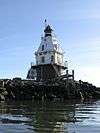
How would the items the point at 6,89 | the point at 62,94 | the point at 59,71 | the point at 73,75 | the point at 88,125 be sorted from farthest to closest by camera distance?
the point at 59,71, the point at 73,75, the point at 62,94, the point at 6,89, the point at 88,125

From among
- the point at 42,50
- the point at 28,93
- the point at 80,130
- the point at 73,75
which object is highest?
the point at 42,50

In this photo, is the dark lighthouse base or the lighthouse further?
the lighthouse

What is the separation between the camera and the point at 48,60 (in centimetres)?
9800

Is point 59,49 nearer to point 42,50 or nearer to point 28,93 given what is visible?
point 42,50

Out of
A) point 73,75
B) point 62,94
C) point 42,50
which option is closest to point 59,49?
point 42,50

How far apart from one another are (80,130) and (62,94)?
197 ft

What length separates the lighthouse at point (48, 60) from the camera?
96.6 metres

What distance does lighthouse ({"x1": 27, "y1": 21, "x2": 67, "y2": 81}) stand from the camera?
9662cm

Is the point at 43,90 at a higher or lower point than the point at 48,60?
lower

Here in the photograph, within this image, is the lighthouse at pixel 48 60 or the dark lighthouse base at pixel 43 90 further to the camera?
the lighthouse at pixel 48 60

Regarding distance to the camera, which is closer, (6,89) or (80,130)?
(80,130)

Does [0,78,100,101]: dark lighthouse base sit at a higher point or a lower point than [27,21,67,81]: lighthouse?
lower

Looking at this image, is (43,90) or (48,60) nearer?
(43,90)

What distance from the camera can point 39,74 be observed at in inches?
3927
